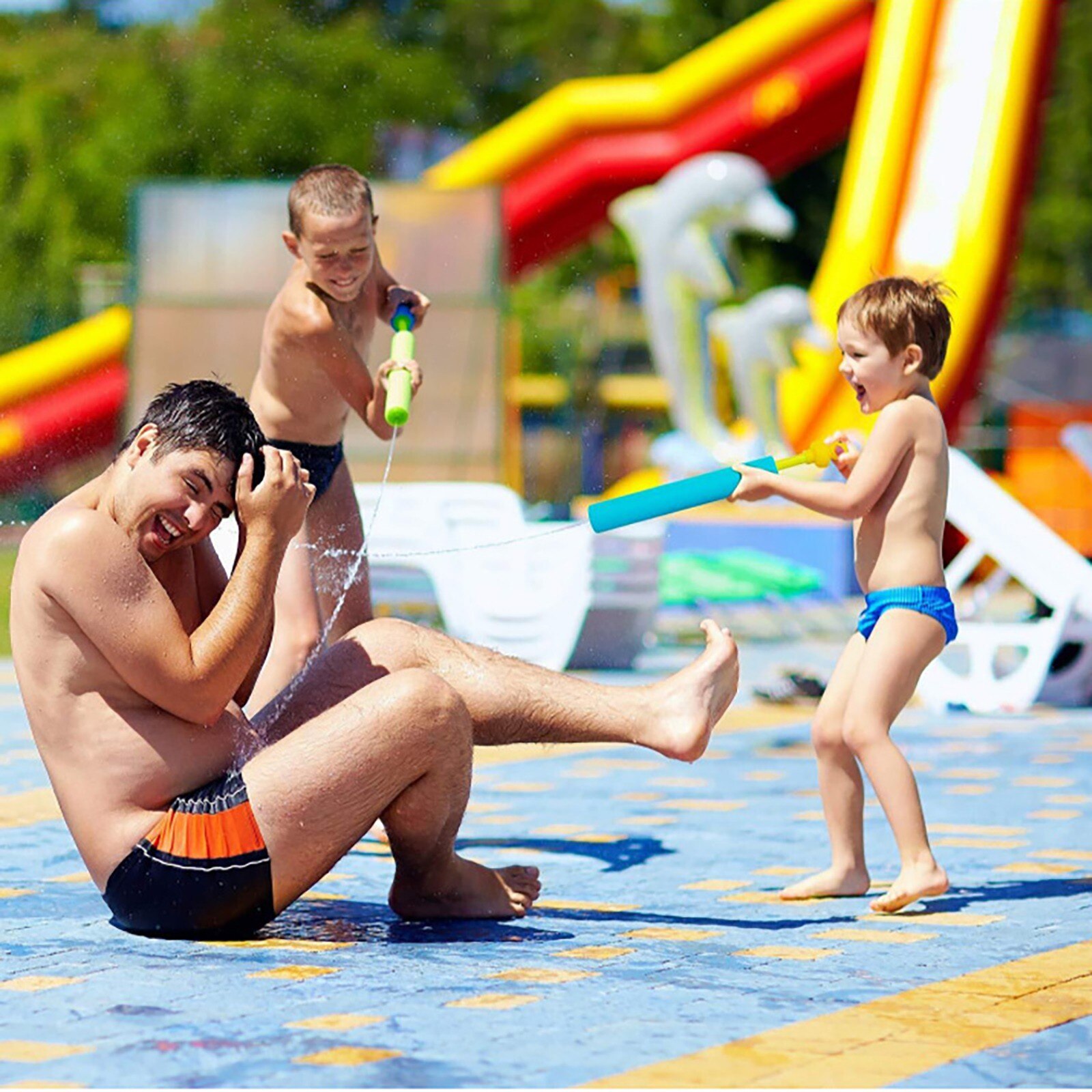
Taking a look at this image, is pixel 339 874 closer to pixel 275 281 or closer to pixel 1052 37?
pixel 275 281

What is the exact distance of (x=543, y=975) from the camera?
3359 millimetres

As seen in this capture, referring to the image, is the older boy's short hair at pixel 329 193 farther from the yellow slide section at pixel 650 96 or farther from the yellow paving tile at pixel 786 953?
the yellow slide section at pixel 650 96

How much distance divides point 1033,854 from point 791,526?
30.2 feet

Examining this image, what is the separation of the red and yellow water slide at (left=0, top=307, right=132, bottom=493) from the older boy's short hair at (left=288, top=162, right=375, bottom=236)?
1124 cm

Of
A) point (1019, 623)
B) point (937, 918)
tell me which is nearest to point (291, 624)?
point (937, 918)

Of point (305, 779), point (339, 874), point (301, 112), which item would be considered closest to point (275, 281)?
point (301, 112)

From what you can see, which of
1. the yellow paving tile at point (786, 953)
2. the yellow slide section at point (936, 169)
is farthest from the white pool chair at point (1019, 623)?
the yellow slide section at point (936, 169)

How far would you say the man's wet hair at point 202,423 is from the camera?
3.39 metres

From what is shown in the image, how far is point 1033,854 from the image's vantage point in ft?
15.9

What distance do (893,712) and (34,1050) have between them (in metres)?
2.15

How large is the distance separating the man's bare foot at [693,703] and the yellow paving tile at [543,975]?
0.54m

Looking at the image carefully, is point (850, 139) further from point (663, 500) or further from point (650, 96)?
point (663, 500)

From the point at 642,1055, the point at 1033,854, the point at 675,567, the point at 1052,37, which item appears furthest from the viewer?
the point at 1052,37

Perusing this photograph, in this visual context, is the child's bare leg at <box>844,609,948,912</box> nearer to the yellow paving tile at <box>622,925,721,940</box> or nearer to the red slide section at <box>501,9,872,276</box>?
the yellow paving tile at <box>622,925,721,940</box>
